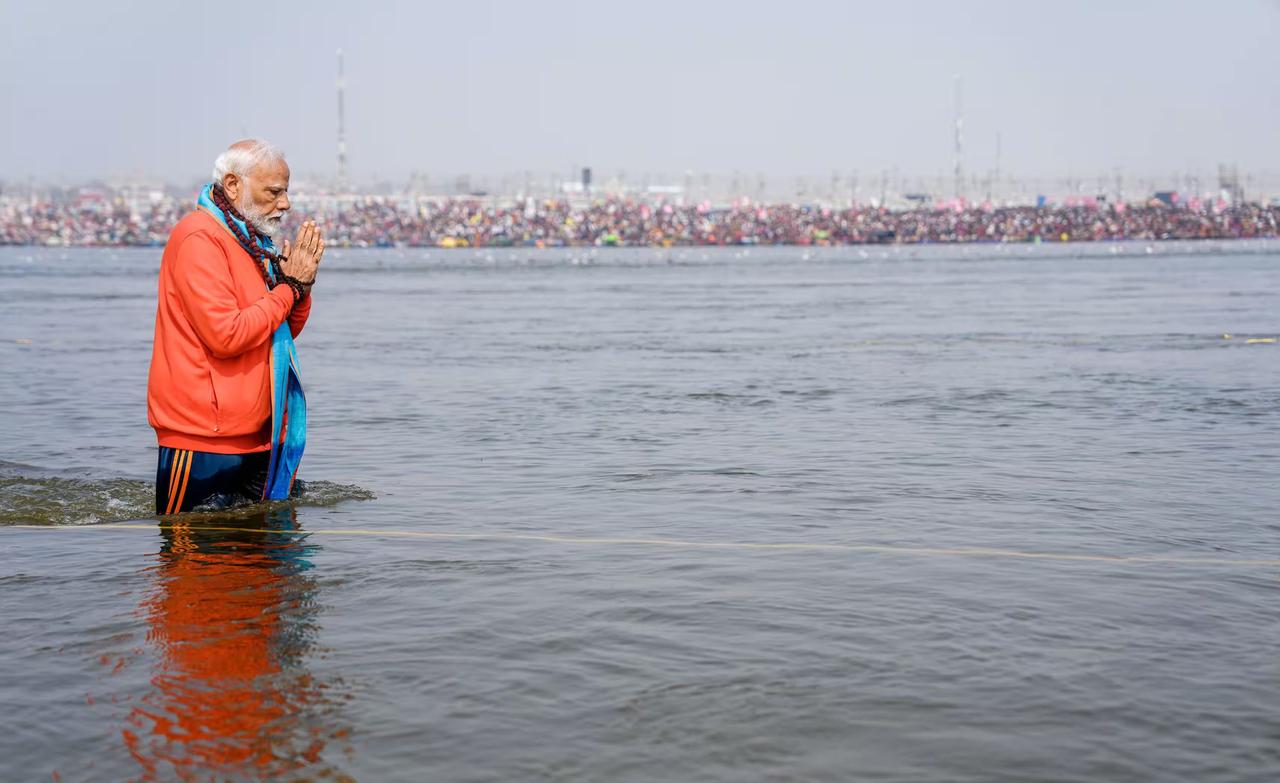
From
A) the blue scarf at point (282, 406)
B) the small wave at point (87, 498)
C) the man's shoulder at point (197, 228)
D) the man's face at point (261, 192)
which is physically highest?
the man's face at point (261, 192)

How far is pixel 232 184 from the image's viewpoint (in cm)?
711

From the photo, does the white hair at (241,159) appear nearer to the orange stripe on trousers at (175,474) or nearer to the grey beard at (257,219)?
the grey beard at (257,219)

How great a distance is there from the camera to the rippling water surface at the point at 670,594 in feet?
14.9

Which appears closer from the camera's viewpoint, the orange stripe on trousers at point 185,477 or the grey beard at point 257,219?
the grey beard at point 257,219

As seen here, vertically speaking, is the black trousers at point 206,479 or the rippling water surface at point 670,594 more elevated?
the black trousers at point 206,479

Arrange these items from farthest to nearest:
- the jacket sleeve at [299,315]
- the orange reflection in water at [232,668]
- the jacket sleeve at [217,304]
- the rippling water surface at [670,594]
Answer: the jacket sleeve at [299,315]
the jacket sleeve at [217,304]
the rippling water surface at [670,594]
the orange reflection in water at [232,668]

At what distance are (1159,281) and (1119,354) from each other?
33.4 m

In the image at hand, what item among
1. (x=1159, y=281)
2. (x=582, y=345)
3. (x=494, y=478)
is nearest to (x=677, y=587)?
(x=494, y=478)

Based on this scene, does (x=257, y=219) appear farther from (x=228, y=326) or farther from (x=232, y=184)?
(x=228, y=326)

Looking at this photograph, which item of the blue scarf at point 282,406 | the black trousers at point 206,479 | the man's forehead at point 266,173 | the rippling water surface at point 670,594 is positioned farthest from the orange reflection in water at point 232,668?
the man's forehead at point 266,173

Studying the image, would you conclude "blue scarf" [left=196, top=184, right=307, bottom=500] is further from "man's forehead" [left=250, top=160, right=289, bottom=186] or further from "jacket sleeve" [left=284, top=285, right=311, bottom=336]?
"man's forehead" [left=250, top=160, right=289, bottom=186]

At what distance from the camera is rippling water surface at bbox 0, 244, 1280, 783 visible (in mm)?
4527

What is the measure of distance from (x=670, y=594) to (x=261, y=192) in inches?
101

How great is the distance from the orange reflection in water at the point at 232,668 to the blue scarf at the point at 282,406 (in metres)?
0.32
